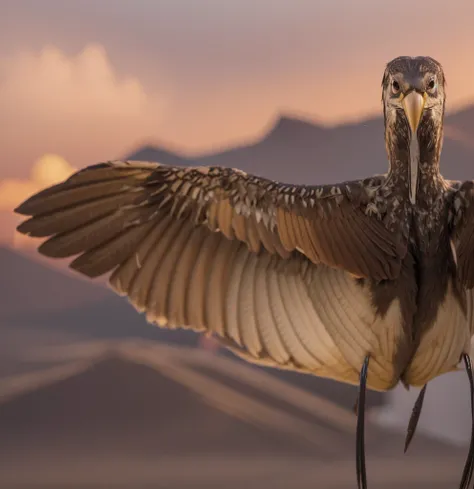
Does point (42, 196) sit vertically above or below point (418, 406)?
above

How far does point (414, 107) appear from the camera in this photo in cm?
241

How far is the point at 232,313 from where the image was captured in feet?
9.06

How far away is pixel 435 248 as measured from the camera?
2512 mm

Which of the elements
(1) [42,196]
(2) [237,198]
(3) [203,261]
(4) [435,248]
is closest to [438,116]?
(4) [435,248]

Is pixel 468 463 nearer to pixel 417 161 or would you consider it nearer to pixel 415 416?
pixel 415 416

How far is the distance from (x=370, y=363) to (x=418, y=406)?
0.68ft

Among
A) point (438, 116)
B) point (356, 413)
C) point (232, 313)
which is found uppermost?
point (438, 116)

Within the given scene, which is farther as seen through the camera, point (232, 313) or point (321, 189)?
point (232, 313)

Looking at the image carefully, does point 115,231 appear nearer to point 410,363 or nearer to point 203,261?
point 203,261

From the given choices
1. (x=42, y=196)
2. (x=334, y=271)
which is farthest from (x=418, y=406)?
(x=42, y=196)

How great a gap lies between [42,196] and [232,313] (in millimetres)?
555

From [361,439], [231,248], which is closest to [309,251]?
[231,248]

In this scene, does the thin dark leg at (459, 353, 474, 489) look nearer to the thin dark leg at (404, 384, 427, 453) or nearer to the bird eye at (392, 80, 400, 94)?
the thin dark leg at (404, 384, 427, 453)

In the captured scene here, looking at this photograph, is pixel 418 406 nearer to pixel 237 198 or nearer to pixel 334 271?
pixel 334 271
